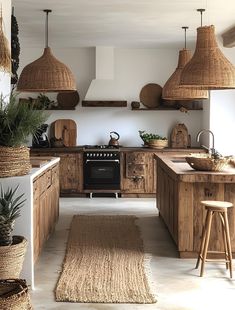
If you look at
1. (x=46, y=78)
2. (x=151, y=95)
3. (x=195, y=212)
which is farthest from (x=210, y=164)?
(x=151, y=95)

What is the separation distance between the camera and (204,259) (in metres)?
4.60

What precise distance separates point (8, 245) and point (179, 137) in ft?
19.4

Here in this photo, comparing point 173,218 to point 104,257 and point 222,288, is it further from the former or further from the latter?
point 222,288

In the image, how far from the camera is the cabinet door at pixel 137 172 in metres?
8.73

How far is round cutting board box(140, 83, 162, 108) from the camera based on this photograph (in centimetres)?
932

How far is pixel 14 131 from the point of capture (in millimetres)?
4148

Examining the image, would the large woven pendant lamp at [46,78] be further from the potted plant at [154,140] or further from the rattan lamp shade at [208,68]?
the potted plant at [154,140]

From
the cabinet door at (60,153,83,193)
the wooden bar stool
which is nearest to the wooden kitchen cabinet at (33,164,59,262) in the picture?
the wooden bar stool

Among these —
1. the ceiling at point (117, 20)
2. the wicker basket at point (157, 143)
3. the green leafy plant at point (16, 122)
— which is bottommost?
the wicker basket at point (157, 143)

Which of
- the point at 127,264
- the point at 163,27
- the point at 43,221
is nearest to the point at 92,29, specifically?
the point at 163,27

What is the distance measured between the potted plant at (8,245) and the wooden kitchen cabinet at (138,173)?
4.91m

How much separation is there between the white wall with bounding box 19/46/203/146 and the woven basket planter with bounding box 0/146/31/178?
16.8 ft

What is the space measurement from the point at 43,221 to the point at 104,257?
731 mm

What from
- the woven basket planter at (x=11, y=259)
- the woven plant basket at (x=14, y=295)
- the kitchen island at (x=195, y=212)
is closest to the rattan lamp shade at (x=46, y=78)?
the kitchen island at (x=195, y=212)
